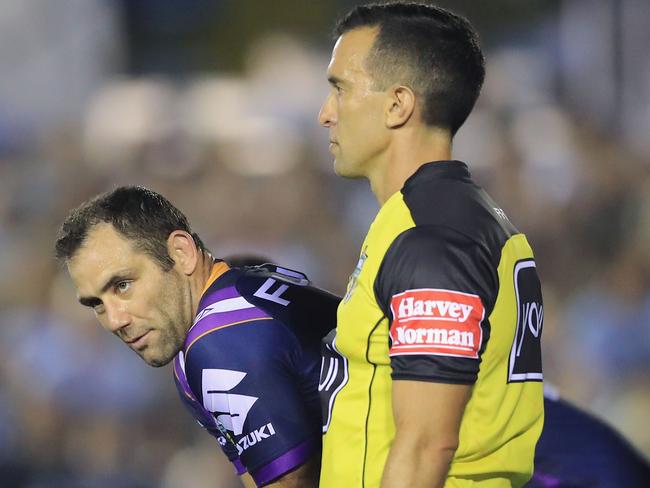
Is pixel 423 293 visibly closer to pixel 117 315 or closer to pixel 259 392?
pixel 259 392

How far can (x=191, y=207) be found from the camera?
832 cm

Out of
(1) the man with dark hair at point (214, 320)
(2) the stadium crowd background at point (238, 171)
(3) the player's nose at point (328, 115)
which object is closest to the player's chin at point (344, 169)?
(3) the player's nose at point (328, 115)

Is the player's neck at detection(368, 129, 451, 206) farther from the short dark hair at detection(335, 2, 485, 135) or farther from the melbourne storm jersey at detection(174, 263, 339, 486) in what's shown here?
the melbourne storm jersey at detection(174, 263, 339, 486)

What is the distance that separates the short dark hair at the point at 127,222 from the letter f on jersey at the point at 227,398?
0.43 meters

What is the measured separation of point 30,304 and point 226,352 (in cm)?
530

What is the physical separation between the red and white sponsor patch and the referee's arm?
0.27 ft

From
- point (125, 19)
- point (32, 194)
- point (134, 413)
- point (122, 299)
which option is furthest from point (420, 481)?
point (125, 19)

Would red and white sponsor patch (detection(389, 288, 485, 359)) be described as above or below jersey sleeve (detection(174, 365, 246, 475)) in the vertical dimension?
above

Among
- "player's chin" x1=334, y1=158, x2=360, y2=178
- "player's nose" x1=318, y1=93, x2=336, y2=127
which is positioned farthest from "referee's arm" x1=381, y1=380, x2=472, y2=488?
"player's nose" x1=318, y1=93, x2=336, y2=127

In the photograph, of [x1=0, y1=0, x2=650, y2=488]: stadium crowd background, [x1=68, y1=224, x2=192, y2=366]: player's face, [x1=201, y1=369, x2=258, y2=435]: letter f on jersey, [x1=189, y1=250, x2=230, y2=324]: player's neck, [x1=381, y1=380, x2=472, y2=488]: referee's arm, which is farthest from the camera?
[x1=0, y1=0, x2=650, y2=488]: stadium crowd background

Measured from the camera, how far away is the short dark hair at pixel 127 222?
10.8ft

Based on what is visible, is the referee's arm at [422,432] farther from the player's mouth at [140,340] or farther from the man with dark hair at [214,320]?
the player's mouth at [140,340]

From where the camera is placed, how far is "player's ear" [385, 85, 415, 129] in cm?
269

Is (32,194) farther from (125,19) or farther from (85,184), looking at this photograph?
(125,19)
